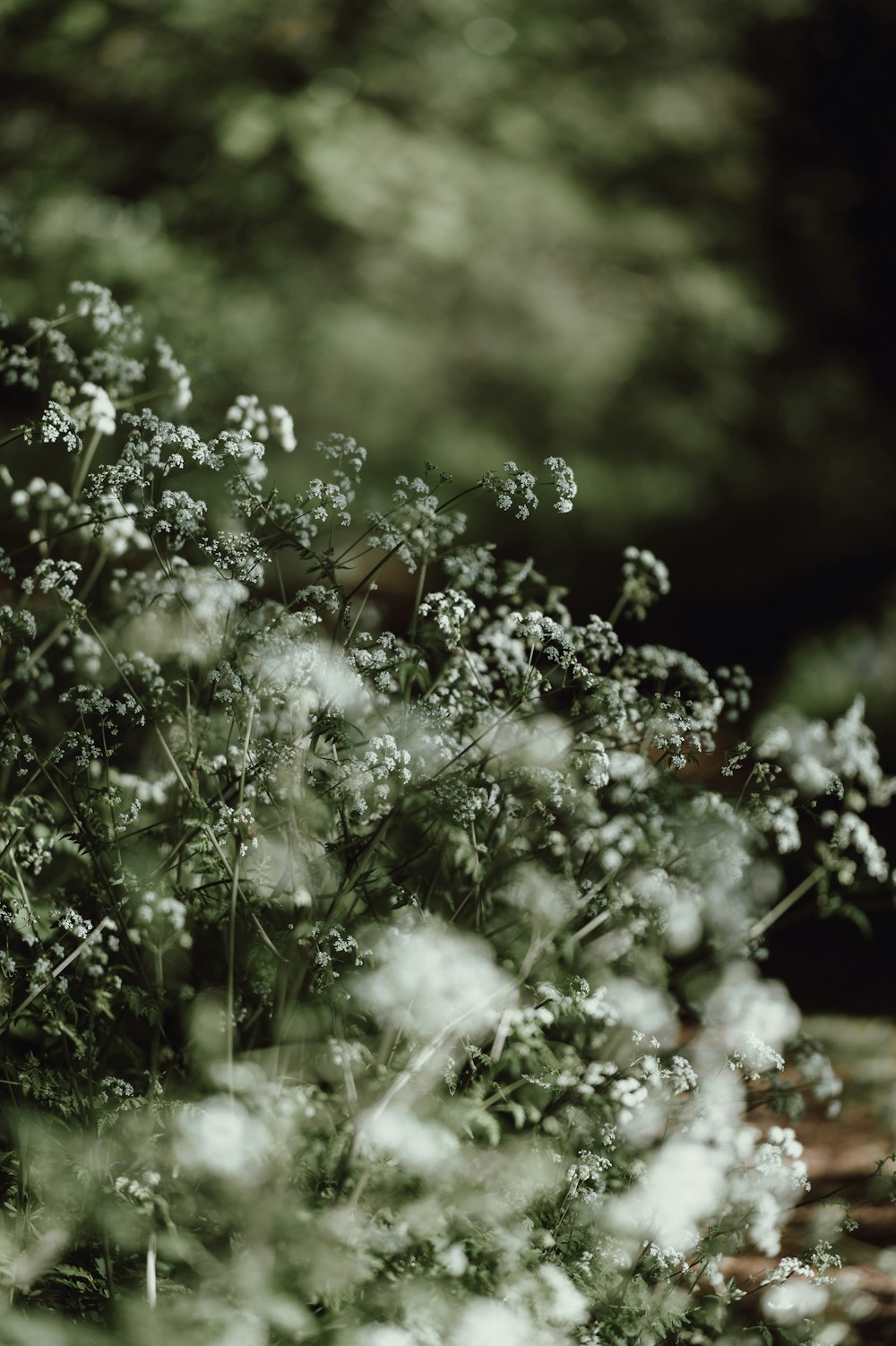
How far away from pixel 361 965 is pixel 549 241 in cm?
441

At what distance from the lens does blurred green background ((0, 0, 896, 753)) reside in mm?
5070

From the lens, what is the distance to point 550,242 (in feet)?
18.7

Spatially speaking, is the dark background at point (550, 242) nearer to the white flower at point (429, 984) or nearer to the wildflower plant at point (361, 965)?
the wildflower plant at point (361, 965)

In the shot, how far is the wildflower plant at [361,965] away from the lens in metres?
2.12

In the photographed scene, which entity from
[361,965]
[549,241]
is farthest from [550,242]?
[361,965]

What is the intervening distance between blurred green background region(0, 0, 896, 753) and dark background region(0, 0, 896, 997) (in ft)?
0.05

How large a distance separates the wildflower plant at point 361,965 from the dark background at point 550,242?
2333mm

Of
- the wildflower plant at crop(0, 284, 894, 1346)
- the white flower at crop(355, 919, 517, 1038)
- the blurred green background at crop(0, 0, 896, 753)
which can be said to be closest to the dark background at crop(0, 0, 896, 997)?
the blurred green background at crop(0, 0, 896, 753)

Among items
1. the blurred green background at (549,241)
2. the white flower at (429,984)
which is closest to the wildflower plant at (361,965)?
the white flower at (429,984)

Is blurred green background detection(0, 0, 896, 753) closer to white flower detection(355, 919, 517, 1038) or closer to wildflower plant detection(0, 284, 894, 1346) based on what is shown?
wildflower plant detection(0, 284, 894, 1346)

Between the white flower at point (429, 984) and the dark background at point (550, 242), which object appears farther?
the dark background at point (550, 242)

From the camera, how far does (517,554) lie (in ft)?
16.3

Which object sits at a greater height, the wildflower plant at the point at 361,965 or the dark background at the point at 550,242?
the dark background at the point at 550,242

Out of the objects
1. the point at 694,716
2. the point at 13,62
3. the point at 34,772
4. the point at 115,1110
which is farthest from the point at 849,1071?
the point at 13,62
